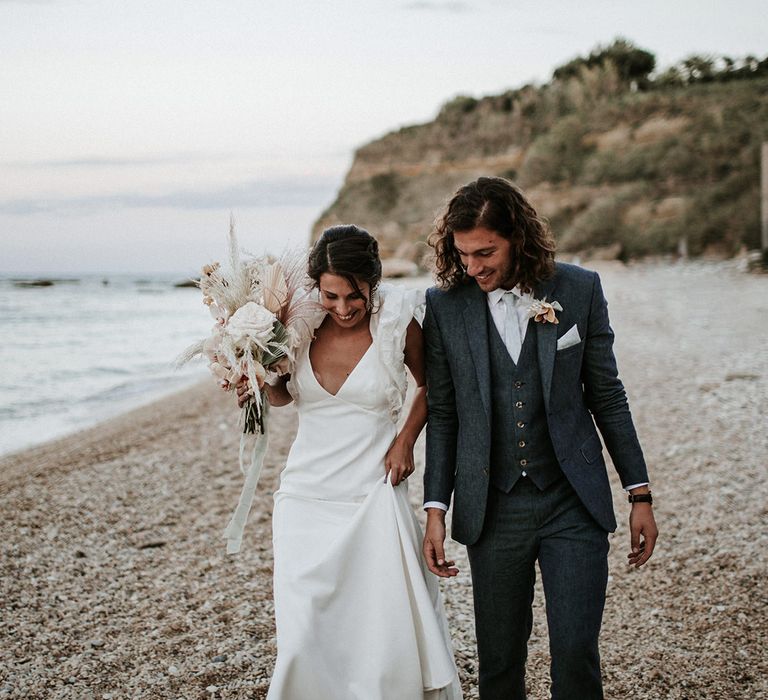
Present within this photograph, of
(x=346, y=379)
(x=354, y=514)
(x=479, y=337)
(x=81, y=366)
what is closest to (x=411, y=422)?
(x=346, y=379)

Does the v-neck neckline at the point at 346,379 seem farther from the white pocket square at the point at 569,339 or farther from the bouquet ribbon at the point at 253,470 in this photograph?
the white pocket square at the point at 569,339

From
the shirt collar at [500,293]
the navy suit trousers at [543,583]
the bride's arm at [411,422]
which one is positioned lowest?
the navy suit trousers at [543,583]

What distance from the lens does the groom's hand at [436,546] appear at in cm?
308

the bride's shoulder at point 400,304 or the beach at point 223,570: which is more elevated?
the bride's shoulder at point 400,304

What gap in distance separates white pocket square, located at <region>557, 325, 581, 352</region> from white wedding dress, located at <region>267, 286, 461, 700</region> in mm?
657

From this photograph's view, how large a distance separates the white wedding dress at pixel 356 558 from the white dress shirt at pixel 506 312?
31 centimetres

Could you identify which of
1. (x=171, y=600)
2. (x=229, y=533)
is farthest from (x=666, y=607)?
(x=171, y=600)

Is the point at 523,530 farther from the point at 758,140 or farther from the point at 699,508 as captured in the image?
the point at 758,140

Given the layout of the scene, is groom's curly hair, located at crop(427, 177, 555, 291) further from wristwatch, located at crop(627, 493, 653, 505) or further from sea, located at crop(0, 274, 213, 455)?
sea, located at crop(0, 274, 213, 455)

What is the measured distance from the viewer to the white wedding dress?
9.91 feet

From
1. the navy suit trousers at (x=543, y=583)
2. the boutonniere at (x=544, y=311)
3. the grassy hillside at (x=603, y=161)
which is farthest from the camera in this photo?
the grassy hillside at (x=603, y=161)

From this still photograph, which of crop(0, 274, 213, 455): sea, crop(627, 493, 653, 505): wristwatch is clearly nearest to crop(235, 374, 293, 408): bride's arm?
crop(0, 274, 213, 455): sea

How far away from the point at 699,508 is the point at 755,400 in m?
4.33

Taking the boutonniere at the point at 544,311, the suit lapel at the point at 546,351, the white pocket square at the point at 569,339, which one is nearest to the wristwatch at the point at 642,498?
the suit lapel at the point at 546,351
